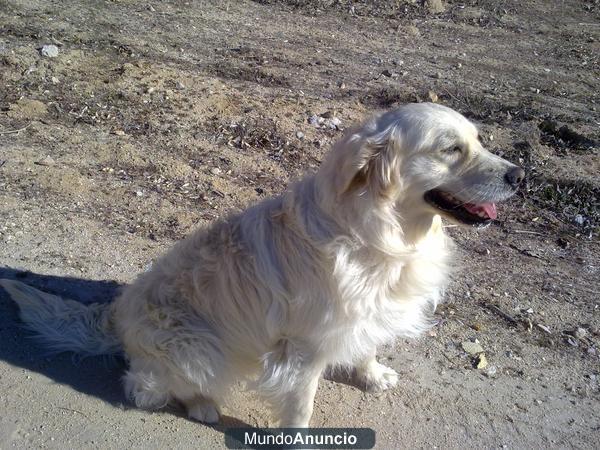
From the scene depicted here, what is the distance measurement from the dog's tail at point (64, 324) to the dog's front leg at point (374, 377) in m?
1.65

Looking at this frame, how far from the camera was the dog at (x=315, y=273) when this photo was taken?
283cm

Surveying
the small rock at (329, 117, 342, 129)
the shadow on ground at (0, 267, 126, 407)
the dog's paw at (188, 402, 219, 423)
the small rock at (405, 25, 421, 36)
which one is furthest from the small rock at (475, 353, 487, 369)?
the small rock at (405, 25, 421, 36)

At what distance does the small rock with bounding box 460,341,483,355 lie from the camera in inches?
156

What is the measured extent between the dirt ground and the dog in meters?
0.50

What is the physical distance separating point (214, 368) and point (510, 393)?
2.03m

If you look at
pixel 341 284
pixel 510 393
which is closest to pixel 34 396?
pixel 341 284

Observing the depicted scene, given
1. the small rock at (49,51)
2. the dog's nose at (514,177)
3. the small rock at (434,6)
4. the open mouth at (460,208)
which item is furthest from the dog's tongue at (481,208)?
the small rock at (434,6)

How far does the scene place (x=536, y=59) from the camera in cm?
896

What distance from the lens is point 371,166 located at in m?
2.76

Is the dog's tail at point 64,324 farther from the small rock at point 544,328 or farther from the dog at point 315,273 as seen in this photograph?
the small rock at point 544,328

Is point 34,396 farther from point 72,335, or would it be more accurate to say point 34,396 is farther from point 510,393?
point 510,393

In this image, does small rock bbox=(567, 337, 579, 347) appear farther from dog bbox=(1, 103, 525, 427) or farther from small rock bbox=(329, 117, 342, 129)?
small rock bbox=(329, 117, 342, 129)

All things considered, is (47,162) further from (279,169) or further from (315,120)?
(315,120)

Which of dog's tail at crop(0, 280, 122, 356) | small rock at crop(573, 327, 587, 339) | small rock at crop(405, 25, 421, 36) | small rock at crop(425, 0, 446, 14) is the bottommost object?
dog's tail at crop(0, 280, 122, 356)
